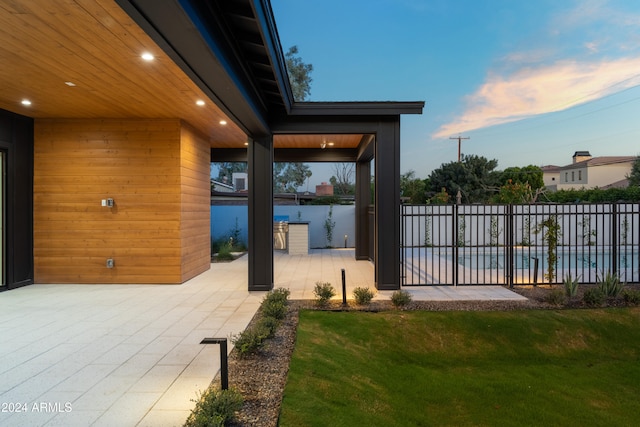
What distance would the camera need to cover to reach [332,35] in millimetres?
21516

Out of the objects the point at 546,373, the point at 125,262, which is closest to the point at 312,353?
the point at 546,373

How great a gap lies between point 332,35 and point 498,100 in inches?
467

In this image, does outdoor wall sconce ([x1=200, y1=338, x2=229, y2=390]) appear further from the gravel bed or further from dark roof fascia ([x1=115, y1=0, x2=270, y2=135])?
dark roof fascia ([x1=115, y1=0, x2=270, y2=135])

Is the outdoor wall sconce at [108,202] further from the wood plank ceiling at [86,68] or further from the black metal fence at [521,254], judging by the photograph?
the black metal fence at [521,254]

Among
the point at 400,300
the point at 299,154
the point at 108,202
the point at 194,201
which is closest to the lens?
the point at 400,300

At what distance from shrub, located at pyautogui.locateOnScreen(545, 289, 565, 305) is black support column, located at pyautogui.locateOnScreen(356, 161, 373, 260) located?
4.64 meters

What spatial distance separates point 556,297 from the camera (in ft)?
15.2

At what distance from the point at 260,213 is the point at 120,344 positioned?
9.26ft

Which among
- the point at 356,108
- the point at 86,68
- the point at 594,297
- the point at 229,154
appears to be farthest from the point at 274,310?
the point at 229,154

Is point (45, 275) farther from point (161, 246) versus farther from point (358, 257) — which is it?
point (358, 257)

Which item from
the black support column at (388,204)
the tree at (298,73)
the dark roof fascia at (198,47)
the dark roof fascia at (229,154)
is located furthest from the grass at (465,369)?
the tree at (298,73)

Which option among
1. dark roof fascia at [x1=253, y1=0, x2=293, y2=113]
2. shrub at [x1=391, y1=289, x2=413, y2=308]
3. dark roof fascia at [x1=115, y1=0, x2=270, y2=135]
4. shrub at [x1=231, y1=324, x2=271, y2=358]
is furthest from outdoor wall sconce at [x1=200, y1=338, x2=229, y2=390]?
shrub at [x1=391, y1=289, x2=413, y2=308]

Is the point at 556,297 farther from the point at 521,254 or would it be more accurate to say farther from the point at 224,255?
the point at 224,255

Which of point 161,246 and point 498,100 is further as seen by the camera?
point 498,100
